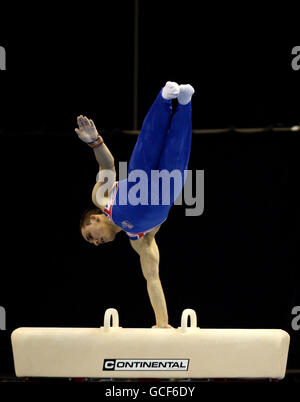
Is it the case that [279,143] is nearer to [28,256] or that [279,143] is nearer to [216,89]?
[216,89]

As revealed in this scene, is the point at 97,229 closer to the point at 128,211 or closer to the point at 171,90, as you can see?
the point at 128,211

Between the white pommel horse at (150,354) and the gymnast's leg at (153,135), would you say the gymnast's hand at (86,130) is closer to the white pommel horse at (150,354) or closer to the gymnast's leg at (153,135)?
the gymnast's leg at (153,135)

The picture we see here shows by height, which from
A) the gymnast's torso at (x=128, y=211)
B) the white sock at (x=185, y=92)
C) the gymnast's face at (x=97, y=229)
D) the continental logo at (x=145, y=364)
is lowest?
the continental logo at (x=145, y=364)

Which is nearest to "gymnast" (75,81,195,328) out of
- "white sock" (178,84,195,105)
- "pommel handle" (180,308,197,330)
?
"white sock" (178,84,195,105)

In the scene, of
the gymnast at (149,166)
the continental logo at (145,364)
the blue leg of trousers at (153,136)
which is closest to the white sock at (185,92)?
the gymnast at (149,166)

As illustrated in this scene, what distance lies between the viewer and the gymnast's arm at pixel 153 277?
5730mm

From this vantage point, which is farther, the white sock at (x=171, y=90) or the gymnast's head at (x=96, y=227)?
the gymnast's head at (x=96, y=227)

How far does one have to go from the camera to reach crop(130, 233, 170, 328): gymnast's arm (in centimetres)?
573

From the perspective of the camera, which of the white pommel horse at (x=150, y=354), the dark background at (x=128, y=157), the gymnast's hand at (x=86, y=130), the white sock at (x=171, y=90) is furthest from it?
the dark background at (x=128, y=157)

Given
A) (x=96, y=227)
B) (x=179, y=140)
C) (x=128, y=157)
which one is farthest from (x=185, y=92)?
(x=128, y=157)

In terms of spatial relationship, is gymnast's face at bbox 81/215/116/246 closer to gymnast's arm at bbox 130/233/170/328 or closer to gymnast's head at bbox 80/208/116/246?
gymnast's head at bbox 80/208/116/246

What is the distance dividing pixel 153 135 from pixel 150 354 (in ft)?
5.41

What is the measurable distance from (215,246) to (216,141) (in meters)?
1.08

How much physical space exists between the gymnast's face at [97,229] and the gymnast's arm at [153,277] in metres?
0.26
